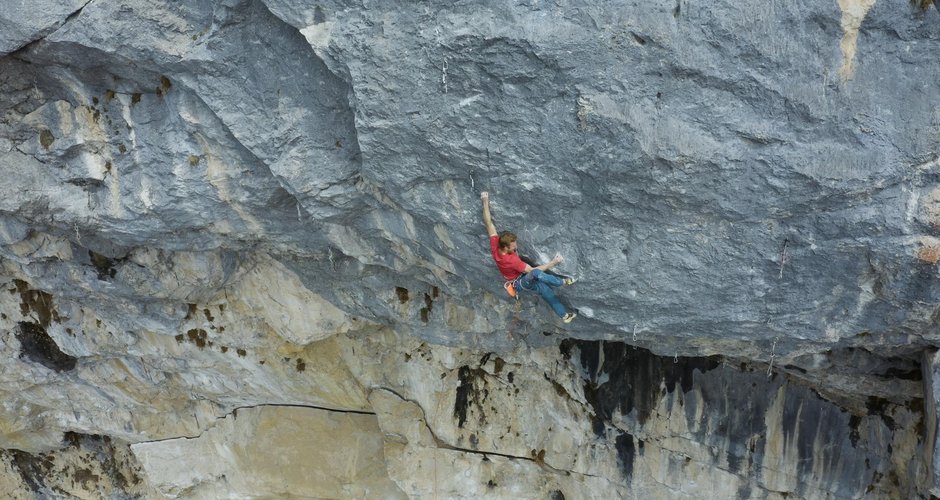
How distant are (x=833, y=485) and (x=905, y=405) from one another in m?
1.33

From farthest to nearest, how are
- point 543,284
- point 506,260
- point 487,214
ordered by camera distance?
1. point 543,284
2. point 506,260
3. point 487,214

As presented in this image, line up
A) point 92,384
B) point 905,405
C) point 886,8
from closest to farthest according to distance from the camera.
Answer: point 886,8, point 905,405, point 92,384

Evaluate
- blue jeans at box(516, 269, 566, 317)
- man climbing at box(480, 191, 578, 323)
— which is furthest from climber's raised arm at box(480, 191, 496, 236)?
blue jeans at box(516, 269, 566, 317)

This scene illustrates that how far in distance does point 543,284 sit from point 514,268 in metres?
0.35

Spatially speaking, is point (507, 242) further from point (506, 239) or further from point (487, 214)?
point (487, 214)

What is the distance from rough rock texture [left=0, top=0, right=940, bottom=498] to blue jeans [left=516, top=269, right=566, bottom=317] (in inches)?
6.1

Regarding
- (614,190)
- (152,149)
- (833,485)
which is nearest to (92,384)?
(152,149)

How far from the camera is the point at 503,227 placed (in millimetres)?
6395

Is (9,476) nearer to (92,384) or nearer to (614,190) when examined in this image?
(92,384)

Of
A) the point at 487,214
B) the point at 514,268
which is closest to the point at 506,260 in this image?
the point at 514,268

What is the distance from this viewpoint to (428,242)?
22.9 ft

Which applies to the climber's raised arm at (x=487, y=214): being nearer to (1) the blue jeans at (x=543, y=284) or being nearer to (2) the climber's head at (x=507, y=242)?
(2) the climber's head at (x=507, y=242)

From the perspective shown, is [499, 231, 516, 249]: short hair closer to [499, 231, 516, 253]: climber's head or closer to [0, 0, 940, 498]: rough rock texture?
[499, 231, 516, 253]: climber's head

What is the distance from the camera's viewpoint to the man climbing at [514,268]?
247 inches
